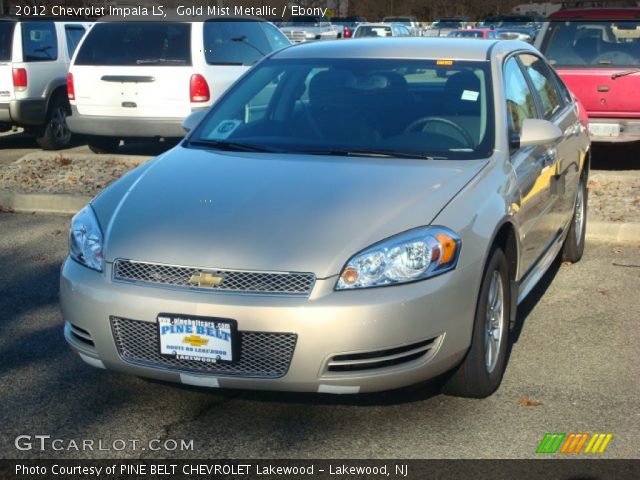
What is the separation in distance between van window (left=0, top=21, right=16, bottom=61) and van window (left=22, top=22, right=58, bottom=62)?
0.15 metres

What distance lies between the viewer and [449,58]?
5578 millimetres

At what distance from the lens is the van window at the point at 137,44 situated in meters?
11.2

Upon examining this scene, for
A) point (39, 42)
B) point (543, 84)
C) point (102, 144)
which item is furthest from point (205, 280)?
point (39, 42)

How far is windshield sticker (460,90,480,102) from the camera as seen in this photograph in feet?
17.5

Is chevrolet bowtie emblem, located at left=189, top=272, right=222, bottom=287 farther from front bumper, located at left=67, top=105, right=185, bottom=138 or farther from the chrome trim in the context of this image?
front bumper, located at left=67, top=105, right=185, bottom=138

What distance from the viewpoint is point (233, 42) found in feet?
39.1

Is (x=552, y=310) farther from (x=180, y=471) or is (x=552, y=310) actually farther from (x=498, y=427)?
(x=180, y=471)

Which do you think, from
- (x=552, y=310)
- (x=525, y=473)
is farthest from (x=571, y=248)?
(x=525, y=473)

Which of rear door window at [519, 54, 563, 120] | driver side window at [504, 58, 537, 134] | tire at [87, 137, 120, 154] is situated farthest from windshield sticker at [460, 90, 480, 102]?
tire at [87, 137, 120, 154]

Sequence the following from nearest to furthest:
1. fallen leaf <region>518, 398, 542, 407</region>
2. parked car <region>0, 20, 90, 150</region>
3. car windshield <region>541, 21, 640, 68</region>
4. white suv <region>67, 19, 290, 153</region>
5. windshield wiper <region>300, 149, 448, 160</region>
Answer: fallen leaf <region>518, 398, 542, 407</region>
windshield wiper <region>300, 149, 448, 160</region>
car windshield <region>541, 21, 640, 68</region>
white suv <region>67, 19, 290, 153</region>
parked car <region>0, 20, 90, 150</region>

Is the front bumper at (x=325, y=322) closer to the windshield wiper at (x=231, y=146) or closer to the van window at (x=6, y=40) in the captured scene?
the windshield wiper at (x=231, y=146)

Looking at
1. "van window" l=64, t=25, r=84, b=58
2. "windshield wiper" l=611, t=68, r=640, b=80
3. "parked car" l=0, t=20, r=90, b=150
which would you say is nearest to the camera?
"windshield wiper" l=611, t=68, r=640, b=80

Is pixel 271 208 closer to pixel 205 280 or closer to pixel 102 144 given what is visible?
pixel 205 280

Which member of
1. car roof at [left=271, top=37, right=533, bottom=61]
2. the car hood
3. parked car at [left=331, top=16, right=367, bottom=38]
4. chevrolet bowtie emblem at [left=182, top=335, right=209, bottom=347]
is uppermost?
car roof at [left=271, top=37, right=533, bottom=61]
